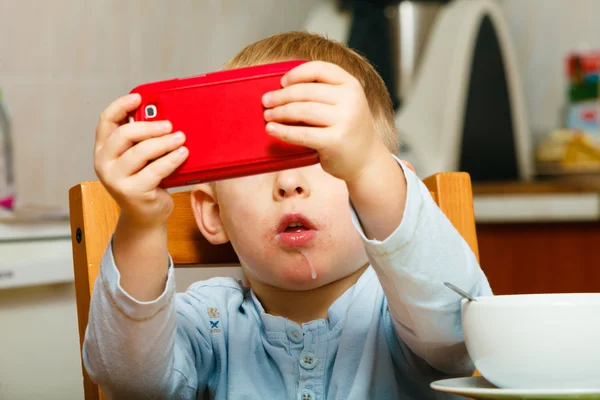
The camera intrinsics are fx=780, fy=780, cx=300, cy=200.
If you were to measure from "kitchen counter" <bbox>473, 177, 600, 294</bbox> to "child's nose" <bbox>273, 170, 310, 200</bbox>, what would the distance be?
1.44m

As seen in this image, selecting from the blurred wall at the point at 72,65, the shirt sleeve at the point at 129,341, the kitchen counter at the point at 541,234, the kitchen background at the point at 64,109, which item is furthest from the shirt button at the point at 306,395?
the kitchen counter at the point at 541,234

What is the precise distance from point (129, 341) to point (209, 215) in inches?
9.2

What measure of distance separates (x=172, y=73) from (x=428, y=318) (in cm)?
139

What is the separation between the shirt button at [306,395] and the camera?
68cm

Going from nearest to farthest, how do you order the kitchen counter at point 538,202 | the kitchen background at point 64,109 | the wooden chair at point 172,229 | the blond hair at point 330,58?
the wooden chair at point 172,229 → the blond hair at point 330,58 → the kitchen background at point 64,109 → the kitchen counter at point 538,202

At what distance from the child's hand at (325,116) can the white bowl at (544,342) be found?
0.41 ft

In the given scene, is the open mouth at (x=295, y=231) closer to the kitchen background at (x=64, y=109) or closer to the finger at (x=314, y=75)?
the finger at (x=314, y=75)

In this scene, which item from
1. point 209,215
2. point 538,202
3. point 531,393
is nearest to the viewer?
point 531,393

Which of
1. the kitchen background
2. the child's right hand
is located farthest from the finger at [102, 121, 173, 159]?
the kitchen background

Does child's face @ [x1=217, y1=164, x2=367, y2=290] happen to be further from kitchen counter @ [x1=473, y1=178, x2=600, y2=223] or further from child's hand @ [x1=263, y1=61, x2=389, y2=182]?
kitchen counter @ [x1=473, y1=178, x2=600, y2=223]

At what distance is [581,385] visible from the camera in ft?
1.45

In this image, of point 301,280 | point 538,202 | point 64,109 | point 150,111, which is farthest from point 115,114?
point 538,202

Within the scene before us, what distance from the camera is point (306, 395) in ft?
2.24

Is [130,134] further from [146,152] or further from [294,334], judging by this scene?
[294,334]
